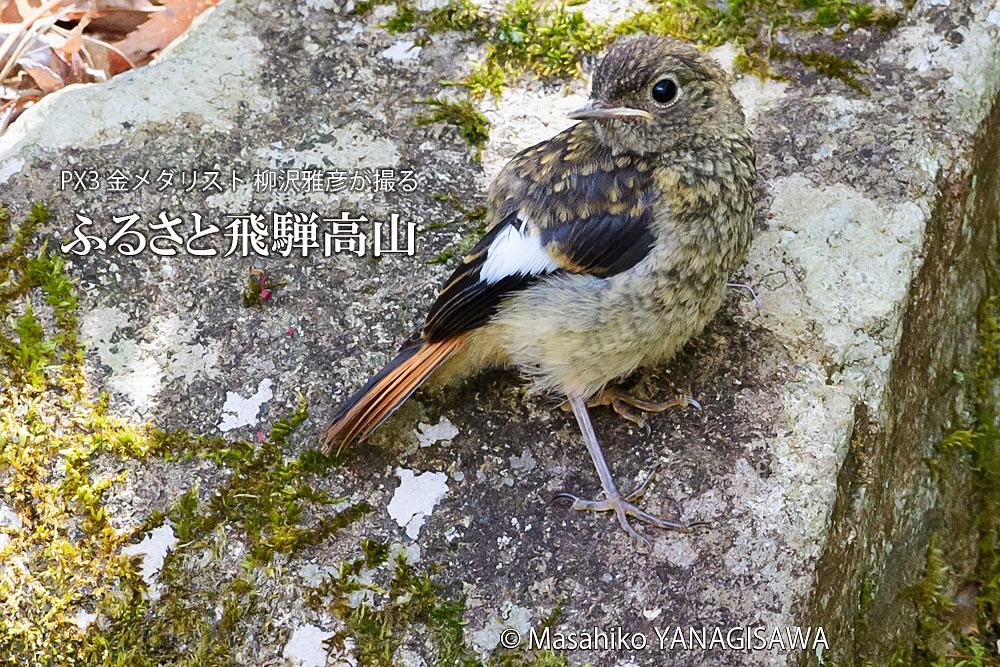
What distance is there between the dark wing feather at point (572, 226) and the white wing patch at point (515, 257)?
0.01 meters

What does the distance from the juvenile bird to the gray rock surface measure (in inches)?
7.3

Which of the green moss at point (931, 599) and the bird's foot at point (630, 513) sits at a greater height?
the bird's foot at point (630, 513)

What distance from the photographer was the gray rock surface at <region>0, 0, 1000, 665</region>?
2799 mm

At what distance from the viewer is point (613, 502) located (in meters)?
2.84

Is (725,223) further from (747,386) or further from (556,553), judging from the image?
(556,553)

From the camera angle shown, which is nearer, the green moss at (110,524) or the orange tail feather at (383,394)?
the green moss at (110,524)

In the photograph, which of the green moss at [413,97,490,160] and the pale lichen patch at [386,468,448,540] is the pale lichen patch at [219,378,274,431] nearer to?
the pale lichen patch at [386,468,448,540]

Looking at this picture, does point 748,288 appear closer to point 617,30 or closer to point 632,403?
point 632,403

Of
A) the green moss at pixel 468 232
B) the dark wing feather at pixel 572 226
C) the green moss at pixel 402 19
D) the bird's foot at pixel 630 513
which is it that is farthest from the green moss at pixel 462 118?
the bird's foot at pixel 630 513

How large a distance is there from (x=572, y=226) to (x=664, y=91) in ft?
1.71

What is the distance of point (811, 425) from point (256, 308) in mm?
1917

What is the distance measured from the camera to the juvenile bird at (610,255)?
2.90 meters

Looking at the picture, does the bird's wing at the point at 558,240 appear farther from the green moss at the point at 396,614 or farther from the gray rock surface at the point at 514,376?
the green moss at the point at 396,614

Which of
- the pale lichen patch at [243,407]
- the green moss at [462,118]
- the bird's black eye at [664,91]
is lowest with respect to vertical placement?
the pale lichen patch at [243,407]
